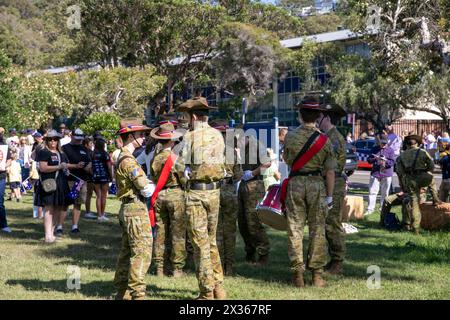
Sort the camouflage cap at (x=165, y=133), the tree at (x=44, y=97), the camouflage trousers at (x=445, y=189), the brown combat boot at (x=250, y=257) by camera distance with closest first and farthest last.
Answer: the camouflage cap at (x=165, y=133) → the brown combat boot at (x=250, y=257) → the camouflage trousers at (x=445, y=189) → the tree at (x=44, y=97)

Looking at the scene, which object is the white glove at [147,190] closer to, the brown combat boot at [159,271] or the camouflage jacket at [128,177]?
the camouflage jacket at [128,177]

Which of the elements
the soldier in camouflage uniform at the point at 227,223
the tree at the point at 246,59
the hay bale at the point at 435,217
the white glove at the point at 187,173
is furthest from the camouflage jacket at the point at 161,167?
the tree at the point at 246,59

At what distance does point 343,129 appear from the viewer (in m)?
45.0

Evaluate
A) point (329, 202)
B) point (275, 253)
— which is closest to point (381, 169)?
point (275, 253)

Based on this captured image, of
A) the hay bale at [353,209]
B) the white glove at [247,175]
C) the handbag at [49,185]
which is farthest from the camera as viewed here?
the hay bale at [353,209]

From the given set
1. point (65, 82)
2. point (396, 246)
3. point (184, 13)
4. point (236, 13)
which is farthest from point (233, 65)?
point (396, 246)

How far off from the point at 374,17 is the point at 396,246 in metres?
8.06

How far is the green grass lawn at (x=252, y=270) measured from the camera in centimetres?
747

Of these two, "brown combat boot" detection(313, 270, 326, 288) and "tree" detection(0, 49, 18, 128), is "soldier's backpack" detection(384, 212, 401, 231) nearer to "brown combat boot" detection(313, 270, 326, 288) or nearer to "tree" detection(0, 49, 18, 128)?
"brown combat boot" detection(313, 270, 326, 288)

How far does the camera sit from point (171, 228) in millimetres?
8438

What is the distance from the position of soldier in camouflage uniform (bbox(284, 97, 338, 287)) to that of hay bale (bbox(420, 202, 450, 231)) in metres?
5.17

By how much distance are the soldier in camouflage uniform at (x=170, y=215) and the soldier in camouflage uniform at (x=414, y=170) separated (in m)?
5.19

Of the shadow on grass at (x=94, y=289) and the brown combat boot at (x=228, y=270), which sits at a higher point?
the brown combat boot at (x=228, y=270)

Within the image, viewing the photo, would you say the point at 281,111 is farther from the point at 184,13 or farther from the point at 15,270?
the point at 15,270
